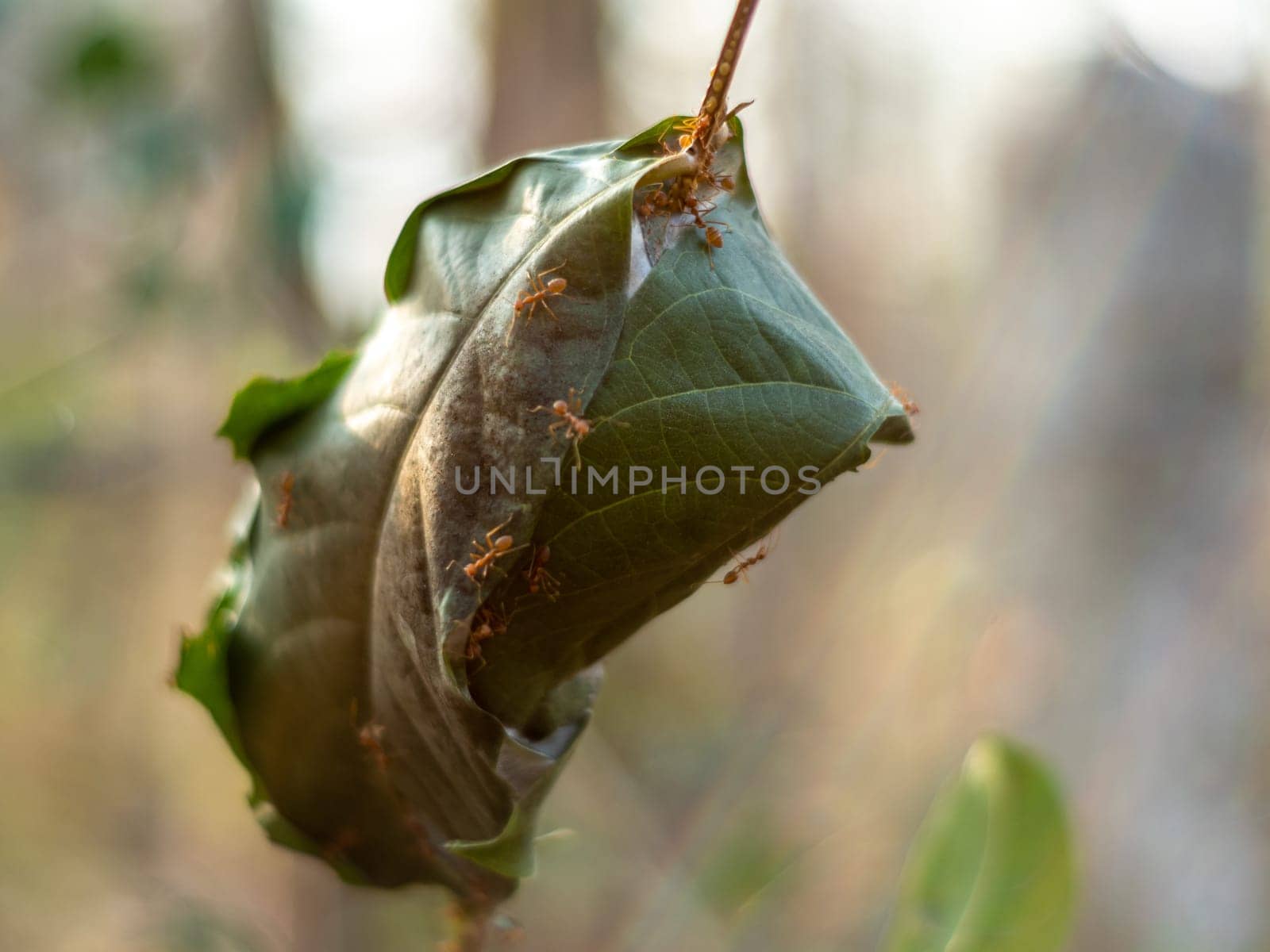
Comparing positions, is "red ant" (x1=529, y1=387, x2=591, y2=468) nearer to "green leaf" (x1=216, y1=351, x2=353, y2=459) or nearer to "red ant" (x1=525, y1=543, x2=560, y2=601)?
"red ant" (x1=525, y1=543, x2=560, y2=601)

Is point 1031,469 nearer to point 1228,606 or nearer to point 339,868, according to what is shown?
point 1228,606

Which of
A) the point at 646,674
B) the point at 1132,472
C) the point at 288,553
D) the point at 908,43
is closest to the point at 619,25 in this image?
the point at 908,43

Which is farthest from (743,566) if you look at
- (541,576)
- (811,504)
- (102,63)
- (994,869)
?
(811,504)

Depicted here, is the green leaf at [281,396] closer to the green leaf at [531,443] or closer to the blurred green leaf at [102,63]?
the green leaf at [531,443]

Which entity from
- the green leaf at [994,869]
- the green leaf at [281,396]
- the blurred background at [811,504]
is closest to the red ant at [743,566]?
the green leaf at [281,396]

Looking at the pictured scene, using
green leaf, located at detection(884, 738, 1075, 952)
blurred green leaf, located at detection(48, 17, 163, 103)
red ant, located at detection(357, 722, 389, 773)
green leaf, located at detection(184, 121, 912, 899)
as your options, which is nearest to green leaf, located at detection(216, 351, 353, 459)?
green leaf, located at detection(184, 121, 912, 899)
